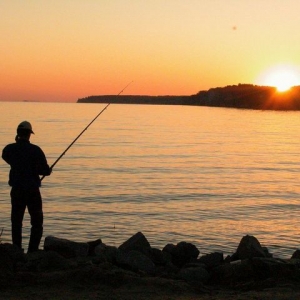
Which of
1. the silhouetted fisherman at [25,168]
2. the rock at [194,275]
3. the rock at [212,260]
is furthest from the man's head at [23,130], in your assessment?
the rock at [212,260]

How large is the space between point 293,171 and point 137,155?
9.10m

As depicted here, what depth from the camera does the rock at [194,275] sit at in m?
7.71

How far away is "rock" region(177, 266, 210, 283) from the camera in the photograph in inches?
304

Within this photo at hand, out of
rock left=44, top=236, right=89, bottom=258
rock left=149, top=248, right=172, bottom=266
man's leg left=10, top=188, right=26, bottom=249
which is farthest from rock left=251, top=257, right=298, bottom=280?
man's leg left=10, top=188, right=26, bottom=249

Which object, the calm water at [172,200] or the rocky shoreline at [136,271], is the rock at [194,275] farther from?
the calm water at [172,200]

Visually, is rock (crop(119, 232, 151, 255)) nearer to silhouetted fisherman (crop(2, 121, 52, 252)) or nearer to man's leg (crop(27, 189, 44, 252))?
man's leg (crop(27, 189, 44, 252))

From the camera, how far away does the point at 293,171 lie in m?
28.8

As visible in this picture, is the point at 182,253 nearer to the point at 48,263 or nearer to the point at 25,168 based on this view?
the point at 48,263

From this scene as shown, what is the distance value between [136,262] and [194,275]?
87 centimetres

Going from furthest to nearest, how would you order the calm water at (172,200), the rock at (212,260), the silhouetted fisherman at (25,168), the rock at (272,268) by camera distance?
the calm water at (172,200) < the rock at (212,260) < the silhouetted fisherman at (25,168) < the rock at (272,268)

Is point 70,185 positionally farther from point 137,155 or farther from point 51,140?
point 51,140

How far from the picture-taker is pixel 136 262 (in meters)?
8.24

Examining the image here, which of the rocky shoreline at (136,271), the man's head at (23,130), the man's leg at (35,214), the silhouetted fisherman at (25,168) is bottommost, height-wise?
the rocky shoreline at (136,271)

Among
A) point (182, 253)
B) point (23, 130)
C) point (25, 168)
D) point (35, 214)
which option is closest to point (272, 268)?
point (182, 253)
